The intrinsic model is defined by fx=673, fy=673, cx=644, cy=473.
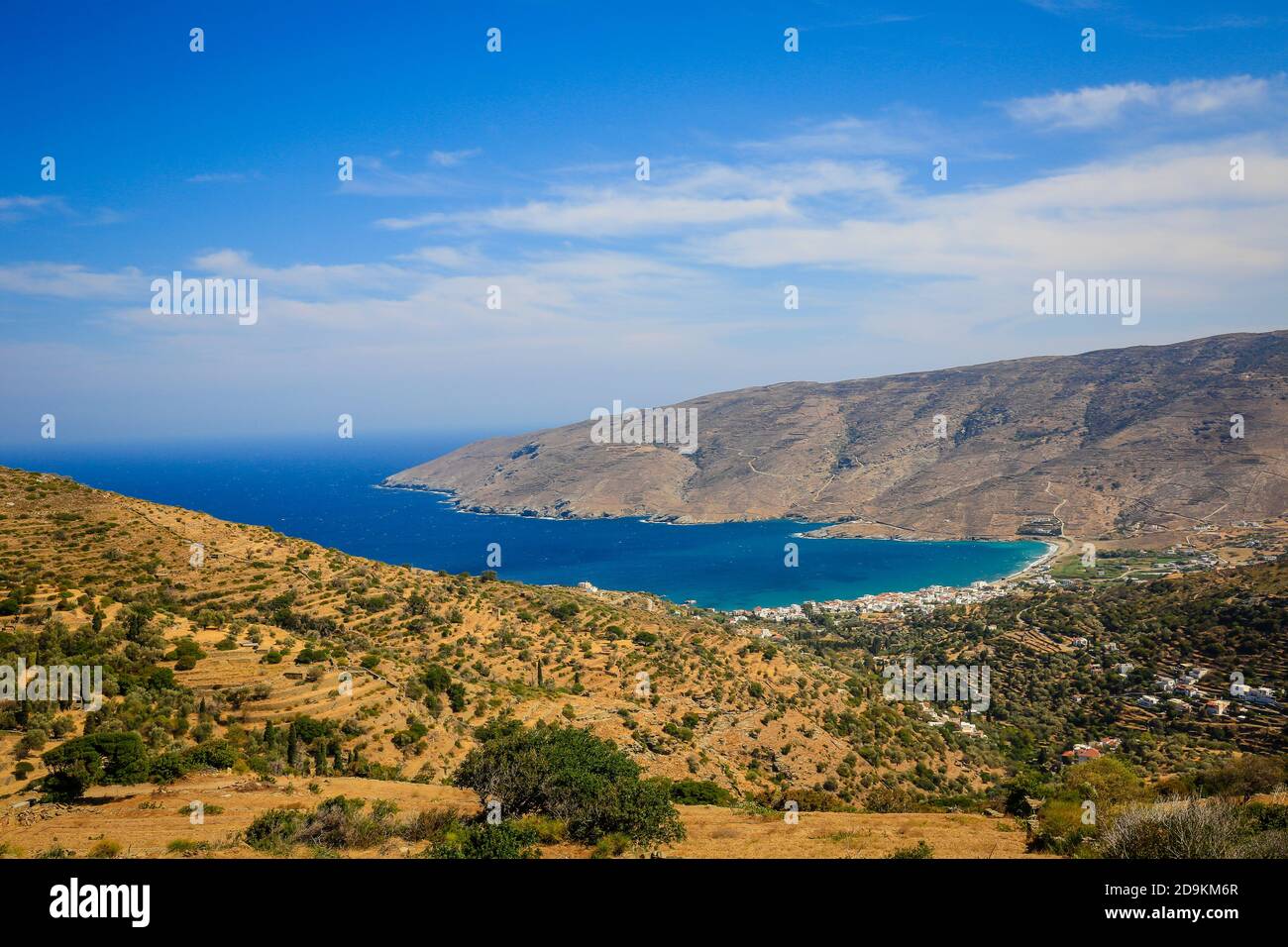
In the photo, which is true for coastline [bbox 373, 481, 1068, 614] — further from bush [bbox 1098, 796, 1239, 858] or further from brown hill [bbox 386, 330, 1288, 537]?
bush [bbox 1098, 796, 1239, 858]

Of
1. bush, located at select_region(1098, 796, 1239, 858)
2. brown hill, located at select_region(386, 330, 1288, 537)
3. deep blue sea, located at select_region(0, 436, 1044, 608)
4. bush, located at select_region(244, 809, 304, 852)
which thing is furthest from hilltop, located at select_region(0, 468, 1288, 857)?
brown hill, located at select_region(386, 330, 1288, 537)

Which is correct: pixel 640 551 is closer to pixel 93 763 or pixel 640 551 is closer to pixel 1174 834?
pixel 93 763

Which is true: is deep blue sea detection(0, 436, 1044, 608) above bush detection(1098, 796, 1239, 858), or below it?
below

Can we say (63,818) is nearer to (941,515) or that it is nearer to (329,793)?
(329,793)

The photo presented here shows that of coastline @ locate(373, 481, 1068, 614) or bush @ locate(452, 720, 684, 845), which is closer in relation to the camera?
bush @ locate(452, 720, 684, 845)

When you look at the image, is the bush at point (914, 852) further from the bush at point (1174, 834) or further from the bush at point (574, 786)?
the bush at point (574, 786)
